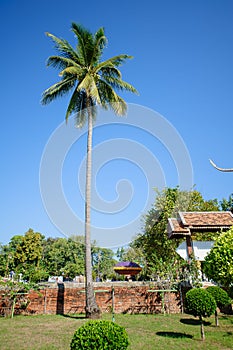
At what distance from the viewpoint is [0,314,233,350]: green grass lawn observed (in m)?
8.02

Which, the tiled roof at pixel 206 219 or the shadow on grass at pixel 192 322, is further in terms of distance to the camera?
the tiled roof at pixel 206 219

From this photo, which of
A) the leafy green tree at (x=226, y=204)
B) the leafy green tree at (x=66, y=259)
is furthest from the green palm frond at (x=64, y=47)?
the leafy green tree at (x=66, y=259)

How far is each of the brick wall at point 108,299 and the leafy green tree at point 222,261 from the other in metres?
5.36

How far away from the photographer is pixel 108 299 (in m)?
14.2

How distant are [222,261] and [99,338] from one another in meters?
6.06

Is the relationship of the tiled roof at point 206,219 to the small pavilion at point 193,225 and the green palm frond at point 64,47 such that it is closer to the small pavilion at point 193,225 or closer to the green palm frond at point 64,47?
the small pavilion at point 193,225

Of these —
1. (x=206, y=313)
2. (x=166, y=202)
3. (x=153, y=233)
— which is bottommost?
(x=206, y=313)

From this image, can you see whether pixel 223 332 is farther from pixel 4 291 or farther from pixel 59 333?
pixel 4 291

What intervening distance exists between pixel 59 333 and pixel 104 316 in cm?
389

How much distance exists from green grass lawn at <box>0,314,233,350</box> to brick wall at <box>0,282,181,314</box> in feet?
2.62

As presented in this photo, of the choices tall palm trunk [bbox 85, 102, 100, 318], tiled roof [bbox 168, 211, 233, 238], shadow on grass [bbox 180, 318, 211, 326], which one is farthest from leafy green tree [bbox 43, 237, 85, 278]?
shadow on grass [bbox 180, 318, 211, 326]

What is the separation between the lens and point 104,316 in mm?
12914

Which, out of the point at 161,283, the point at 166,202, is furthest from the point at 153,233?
the point at 161,283

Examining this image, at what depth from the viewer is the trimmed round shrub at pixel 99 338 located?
468 cm
